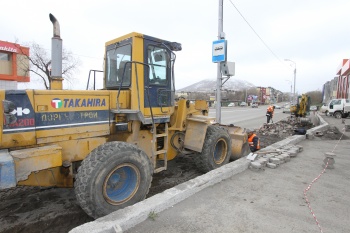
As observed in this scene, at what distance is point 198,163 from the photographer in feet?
18.6

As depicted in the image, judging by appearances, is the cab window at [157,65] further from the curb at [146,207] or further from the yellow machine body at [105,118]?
the curb at [146,207]

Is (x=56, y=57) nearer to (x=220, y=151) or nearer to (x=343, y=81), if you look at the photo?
(x=220, y=151)

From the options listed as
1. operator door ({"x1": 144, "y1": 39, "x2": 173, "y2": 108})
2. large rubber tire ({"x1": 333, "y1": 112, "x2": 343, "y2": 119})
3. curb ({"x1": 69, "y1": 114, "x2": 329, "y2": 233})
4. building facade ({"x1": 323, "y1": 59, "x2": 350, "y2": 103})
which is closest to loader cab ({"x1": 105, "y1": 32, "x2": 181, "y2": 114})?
operator door ({"x1": 144, "y1": 39, "x2": 173, "y2": 108})

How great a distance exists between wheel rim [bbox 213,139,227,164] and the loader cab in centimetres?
181

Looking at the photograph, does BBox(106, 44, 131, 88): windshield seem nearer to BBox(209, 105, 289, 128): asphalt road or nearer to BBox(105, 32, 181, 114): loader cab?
BBox(105, 32, 181, 114): loader cab

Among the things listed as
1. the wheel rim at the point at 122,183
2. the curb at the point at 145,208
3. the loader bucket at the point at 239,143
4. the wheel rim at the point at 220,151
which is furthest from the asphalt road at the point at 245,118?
the wheel rim at the point at 122,183

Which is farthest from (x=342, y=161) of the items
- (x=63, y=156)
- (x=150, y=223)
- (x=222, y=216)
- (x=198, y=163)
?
(x=63, y=156)

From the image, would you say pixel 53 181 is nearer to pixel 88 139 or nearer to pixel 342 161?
pixel 88 139

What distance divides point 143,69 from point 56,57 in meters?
1.51

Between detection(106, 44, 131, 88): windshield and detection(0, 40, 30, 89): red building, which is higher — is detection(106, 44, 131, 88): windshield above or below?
below

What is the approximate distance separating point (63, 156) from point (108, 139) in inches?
32.1

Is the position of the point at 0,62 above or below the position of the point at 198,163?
above

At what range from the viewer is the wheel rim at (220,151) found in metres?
6.05

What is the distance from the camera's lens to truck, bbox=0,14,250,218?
10.7 feet
